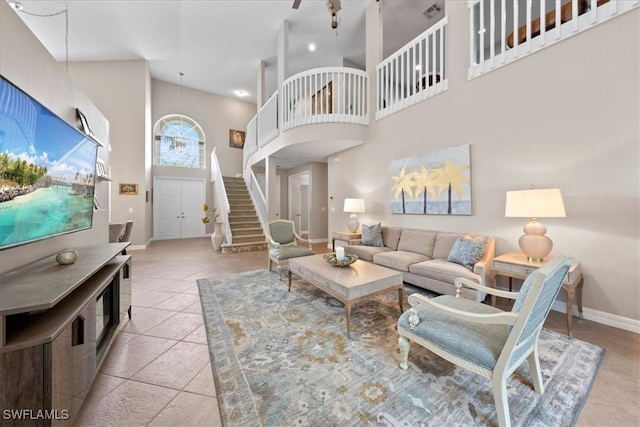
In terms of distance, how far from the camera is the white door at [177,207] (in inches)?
318

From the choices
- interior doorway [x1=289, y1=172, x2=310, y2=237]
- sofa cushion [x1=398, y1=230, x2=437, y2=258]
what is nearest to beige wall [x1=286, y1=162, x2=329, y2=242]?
interior doorway [x1=289, y1=172, x2=310, y2=237]

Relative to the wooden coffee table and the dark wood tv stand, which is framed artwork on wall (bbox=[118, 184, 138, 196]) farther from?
the wooden coffee table

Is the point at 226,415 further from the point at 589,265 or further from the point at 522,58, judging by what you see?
the point at 522,58

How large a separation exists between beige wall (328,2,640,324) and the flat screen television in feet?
14.6

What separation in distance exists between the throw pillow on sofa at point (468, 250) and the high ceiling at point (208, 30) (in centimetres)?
474

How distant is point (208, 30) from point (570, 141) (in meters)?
7.18

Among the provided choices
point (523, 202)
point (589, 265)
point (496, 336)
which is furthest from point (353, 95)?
point (496, 336)

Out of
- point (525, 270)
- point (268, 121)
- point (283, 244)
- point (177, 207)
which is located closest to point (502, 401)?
point (525, 270)

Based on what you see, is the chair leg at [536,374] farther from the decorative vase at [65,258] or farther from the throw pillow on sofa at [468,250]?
the decorative vase at [65,258]

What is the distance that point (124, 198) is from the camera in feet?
21.1

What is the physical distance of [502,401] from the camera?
1.24 m

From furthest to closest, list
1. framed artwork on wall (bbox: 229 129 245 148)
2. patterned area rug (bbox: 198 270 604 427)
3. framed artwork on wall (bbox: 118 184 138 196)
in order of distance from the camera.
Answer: framed artwork on wall (bbox: 229 129 245 148)
framed artwork on wall (bbox: 118 184 138 196)
patterned area rug (bbox: 198 270 604 427)

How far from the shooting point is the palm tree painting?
349 centimetres

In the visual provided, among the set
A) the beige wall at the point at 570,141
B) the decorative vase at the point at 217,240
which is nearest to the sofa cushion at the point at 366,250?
the beige wall at the point at 570,141
